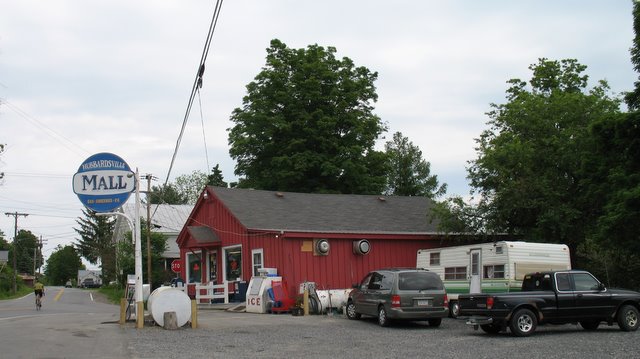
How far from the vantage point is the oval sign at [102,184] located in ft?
61.9

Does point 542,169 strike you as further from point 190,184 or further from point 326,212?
point 190,184

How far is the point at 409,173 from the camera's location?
69.6 m

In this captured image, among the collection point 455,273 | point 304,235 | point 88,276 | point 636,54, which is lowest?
point 88,276

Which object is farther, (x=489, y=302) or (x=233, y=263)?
(x=233, y=263)

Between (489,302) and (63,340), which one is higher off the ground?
(489,302)

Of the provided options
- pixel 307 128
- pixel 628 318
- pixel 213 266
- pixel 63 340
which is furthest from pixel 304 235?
pixel 307 128

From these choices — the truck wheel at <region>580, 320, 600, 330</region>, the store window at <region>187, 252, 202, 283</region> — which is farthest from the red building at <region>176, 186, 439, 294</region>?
the truck wheel at <region>580, 320, 600, 330</region>

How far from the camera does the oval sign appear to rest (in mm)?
18859

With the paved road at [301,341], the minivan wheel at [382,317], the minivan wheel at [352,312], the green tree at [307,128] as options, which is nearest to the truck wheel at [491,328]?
the paved road at [301,341]

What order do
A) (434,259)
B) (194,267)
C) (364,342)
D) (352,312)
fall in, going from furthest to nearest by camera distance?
(194,267) < (434,259) < (352,312) < (364,342)

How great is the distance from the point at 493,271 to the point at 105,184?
38.6 feet

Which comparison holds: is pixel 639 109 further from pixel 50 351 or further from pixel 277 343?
pixel 50 351

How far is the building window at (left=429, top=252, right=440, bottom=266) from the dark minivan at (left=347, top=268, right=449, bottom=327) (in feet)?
15.8

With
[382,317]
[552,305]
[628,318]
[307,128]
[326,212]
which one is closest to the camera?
[552,305]
